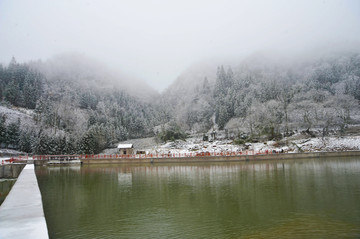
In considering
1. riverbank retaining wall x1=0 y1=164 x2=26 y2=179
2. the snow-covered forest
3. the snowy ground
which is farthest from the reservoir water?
the snow-covered forest

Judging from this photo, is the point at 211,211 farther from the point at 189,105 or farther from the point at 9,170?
the point at 189,105

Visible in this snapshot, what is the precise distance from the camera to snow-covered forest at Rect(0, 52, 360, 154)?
67.1 metres

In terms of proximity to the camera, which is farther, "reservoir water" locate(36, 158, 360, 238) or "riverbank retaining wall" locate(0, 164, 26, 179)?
"riverbank retaining wall" locate(0, 164, 26, 179)

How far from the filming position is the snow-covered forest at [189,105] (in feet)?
220

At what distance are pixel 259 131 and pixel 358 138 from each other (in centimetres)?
2163

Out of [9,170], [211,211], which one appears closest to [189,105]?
[9,170]

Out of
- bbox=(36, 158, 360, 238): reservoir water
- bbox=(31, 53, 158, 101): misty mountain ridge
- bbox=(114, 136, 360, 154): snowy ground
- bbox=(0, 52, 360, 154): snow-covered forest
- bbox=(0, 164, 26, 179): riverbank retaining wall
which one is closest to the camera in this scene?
bbox=(36, 158, 360, 238): reservoir water

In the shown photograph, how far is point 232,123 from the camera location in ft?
277

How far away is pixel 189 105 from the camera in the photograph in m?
118

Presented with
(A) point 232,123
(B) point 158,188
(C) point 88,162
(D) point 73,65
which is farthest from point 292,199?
(D) point 73,65

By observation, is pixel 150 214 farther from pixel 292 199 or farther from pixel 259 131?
pixel 259 131

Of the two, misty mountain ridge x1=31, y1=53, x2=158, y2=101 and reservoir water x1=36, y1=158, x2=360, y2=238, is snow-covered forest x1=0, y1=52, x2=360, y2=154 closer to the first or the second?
misty mountain ridge x1=31, y1=53, x2=158, y2=101

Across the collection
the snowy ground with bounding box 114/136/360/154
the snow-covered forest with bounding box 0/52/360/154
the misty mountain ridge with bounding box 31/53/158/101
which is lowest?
the snowy ground with bounding box 114/136/360/154

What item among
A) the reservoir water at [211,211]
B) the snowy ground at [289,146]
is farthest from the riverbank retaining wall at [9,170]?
the snowy ground at [289,146]
